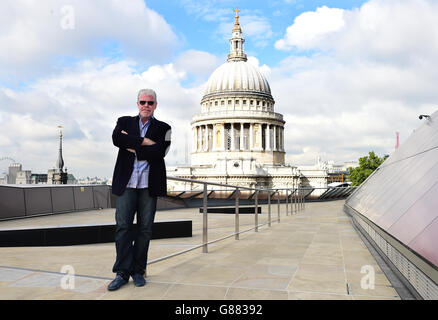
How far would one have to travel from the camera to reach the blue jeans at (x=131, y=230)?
14.8 ft

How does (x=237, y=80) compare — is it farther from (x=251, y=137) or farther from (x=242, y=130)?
(x=251, y=137)

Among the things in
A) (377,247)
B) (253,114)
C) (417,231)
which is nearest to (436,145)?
(377,247)

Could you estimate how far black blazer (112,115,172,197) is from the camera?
4531mm

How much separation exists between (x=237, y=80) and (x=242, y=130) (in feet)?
45.2

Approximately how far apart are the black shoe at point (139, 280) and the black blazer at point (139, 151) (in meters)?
0.93

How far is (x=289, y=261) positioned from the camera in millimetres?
6074

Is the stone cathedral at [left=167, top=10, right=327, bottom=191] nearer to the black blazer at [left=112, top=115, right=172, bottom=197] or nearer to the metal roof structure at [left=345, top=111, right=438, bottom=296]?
the metal roof structure at [left=345, top=111, right=438, bottom=296]

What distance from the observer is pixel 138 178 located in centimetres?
462

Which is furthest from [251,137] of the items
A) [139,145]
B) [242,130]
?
[139,145]
